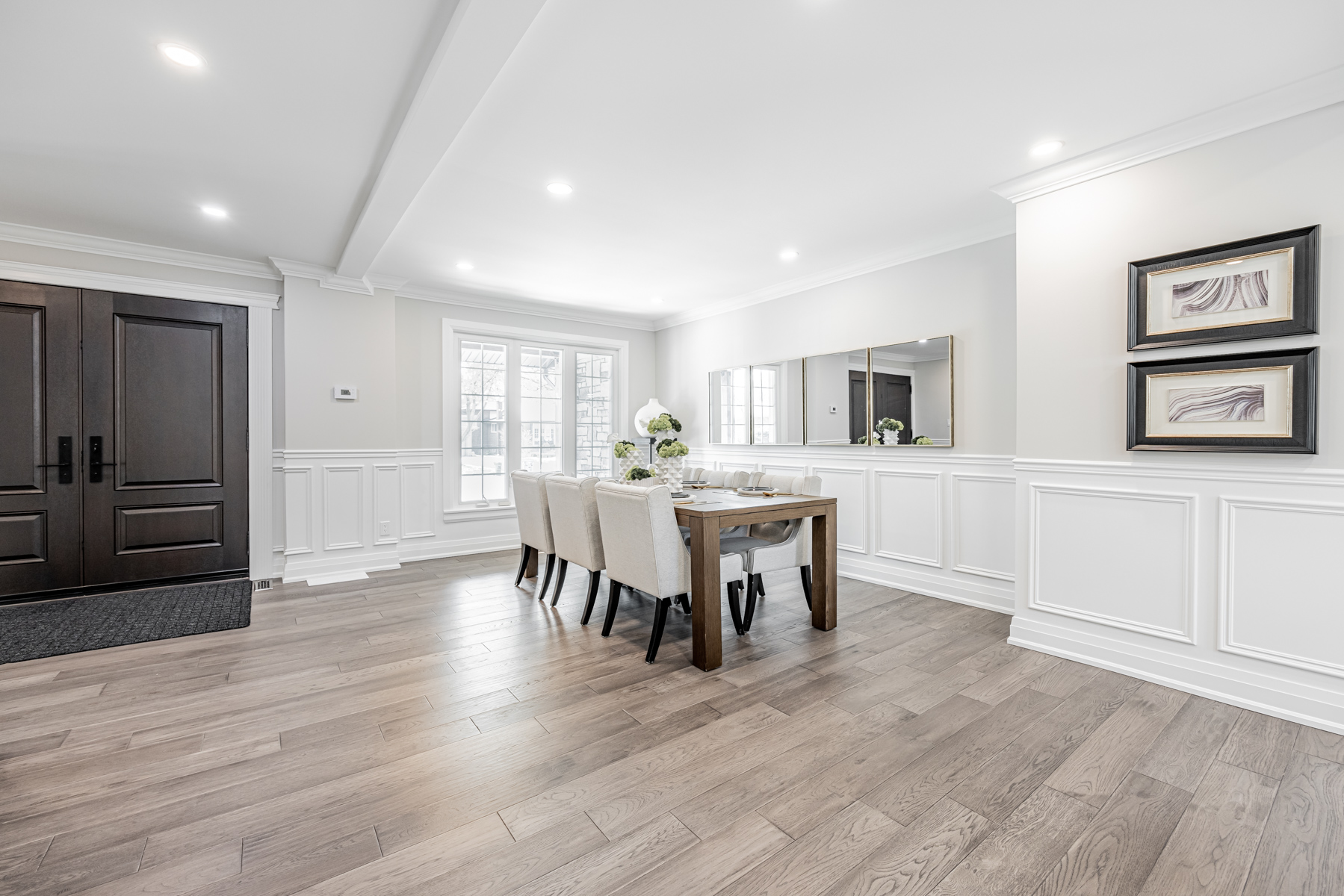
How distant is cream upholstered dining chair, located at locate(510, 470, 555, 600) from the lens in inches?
151

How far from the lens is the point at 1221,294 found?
2.43 metres

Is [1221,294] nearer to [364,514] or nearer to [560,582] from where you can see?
[560,582]

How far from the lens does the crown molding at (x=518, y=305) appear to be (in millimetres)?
5281

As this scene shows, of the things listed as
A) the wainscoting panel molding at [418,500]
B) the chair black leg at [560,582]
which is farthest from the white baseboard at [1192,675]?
the wainscoting panel molding at [418,500]

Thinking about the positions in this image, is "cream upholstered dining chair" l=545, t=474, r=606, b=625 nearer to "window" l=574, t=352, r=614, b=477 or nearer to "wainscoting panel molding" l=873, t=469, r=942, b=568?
"wainscoting panel molding" l=873, t=469, r=942, b=568

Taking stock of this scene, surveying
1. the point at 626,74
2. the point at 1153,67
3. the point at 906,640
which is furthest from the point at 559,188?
the point at 906,640

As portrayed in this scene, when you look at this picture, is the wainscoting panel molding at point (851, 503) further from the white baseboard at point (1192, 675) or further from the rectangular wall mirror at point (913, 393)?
the white baseboard at point (1192, 675)

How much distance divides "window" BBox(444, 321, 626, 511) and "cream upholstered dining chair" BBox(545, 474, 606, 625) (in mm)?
2302

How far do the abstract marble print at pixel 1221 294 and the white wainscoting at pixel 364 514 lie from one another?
5282mm

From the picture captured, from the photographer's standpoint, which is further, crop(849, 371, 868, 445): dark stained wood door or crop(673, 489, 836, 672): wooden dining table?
crop(849, 371, 868, 445): dark stained wood door

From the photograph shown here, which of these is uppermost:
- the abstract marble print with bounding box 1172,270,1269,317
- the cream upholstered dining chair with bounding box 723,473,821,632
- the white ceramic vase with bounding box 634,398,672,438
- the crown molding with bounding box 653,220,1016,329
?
the crown molding with bounding box 653,220,1016,329

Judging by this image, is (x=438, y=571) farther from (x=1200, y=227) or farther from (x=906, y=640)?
(x=1200, y=227)

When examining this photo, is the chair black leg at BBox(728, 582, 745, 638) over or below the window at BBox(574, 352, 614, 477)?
below

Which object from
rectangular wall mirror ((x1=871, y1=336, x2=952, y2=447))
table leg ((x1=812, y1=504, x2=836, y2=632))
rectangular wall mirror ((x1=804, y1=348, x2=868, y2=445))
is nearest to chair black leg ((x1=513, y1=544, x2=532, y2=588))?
A: table leg ((x1=812, y1=504, x2=836, y2=632))
